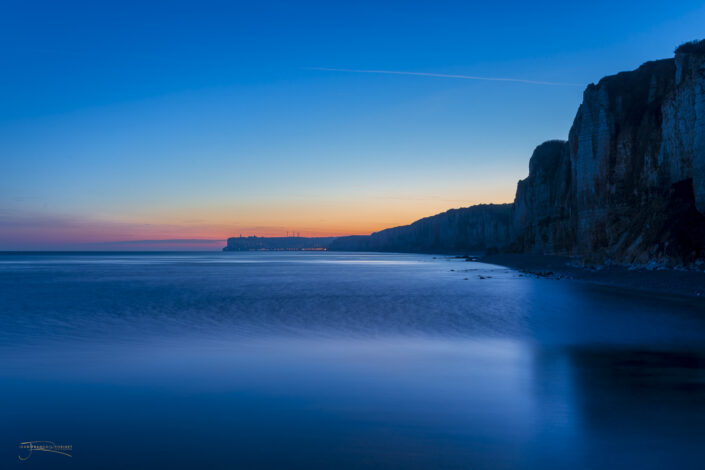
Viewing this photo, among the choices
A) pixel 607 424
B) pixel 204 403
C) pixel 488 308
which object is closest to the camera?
pixel 607 424

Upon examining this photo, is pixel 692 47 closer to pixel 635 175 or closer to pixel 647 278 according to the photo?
pixel 635 175

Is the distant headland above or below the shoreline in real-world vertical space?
above

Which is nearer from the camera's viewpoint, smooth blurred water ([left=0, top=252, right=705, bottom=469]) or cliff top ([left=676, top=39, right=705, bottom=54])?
smooth blurred water ([left=0, top=252, right=705, bottom=469])

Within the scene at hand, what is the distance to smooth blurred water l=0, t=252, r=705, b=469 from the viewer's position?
14.6 feet

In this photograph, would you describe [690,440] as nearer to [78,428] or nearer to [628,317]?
[78,428]

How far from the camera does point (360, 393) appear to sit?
21.5 feet

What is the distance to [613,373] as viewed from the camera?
7.43 meters

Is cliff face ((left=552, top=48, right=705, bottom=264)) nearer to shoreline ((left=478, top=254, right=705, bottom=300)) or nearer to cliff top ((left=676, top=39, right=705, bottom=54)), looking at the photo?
cliff top ((left=676, top=39, right=705, bottom=54))

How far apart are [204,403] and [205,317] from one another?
33.2 feet

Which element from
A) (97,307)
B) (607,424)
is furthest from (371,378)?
(97,307)

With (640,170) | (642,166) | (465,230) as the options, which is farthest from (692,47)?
(465,230)

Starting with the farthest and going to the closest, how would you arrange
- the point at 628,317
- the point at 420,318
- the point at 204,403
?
the point at 420,318, the point at 628,317, the point at 204,403

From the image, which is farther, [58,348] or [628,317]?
[628,317]

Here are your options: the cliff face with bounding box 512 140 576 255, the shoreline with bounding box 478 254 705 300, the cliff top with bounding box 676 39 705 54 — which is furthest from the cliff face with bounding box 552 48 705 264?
the cliff face with bounding box 512 140 576 255
